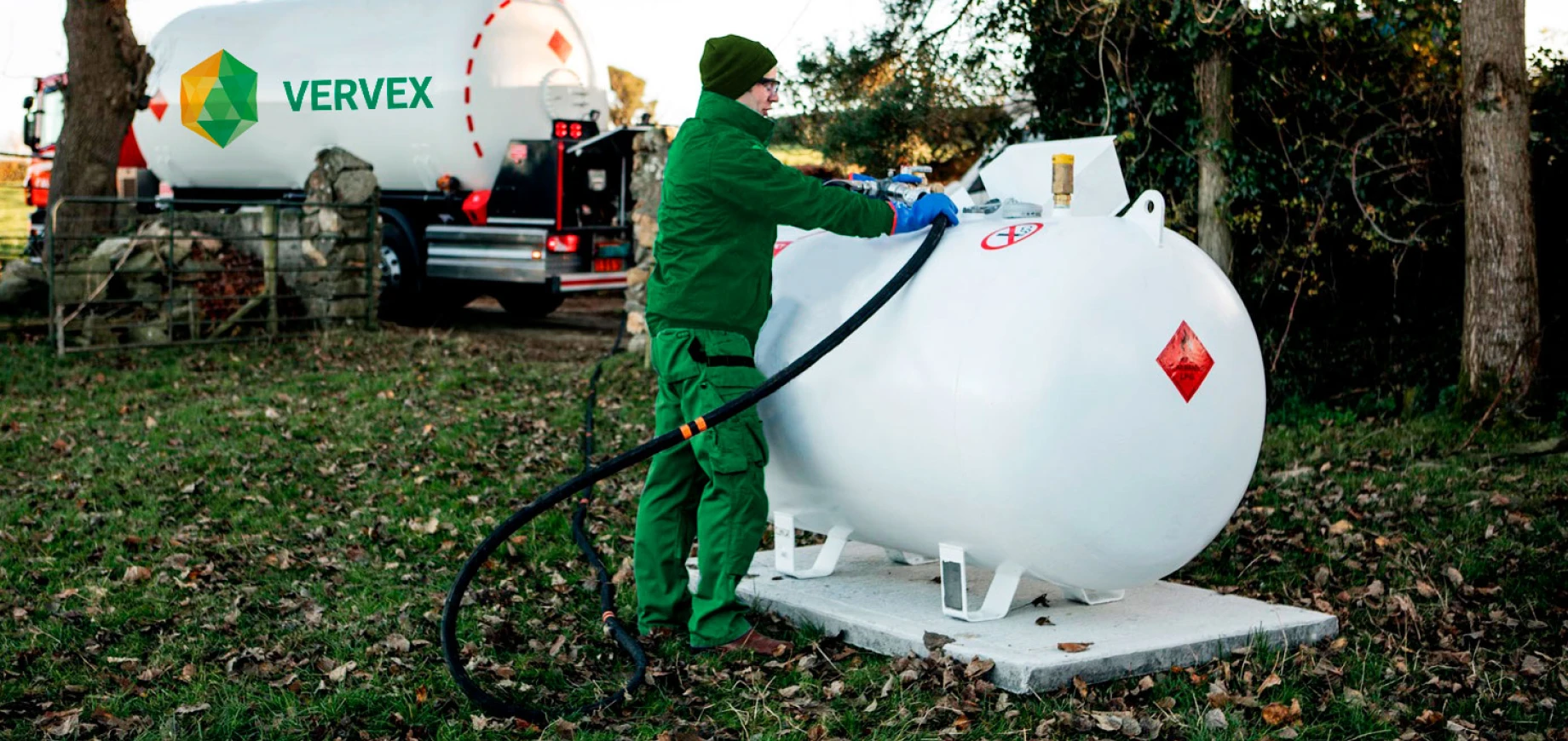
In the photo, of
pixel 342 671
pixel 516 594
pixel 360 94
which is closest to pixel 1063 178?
pixel 516 594

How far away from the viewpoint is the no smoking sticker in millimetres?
4406

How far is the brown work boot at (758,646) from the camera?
4648 mm

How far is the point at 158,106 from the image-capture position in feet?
53.1

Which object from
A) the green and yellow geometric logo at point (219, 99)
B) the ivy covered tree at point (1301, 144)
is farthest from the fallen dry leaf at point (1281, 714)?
the green and yellow geometric logo at point (219, 99)

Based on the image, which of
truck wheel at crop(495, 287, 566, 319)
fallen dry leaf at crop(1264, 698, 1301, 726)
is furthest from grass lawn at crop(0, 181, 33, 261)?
fallen dry leaf at crop(1264, 698, 1301, 726)

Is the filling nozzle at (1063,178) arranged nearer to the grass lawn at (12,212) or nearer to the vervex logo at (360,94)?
the vervex logo at (360,94)

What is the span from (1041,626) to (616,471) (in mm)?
1518

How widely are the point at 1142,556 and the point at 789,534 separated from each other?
4.76ft

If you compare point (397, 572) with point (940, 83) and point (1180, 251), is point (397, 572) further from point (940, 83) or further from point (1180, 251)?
point (940, 83)

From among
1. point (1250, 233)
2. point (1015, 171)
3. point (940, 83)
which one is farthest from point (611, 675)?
point (940, 83)

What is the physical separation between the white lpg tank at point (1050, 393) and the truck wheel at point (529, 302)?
1129cm

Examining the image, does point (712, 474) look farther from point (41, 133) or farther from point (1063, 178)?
point (41, 133)

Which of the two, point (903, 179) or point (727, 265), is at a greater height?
point (903, 179)

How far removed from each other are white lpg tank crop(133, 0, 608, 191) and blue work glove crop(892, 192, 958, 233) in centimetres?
995
